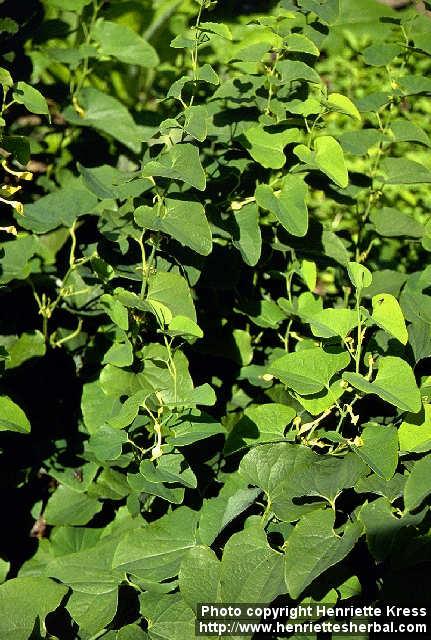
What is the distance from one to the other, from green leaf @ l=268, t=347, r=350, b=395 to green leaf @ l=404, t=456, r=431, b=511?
0.81 feet

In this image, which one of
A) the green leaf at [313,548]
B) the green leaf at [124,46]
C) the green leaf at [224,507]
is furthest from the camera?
the green leaf at [124,46]

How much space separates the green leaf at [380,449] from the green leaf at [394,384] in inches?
4.1

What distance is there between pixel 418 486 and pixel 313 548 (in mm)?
237

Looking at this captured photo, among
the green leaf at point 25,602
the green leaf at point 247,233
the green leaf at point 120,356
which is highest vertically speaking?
the green leaf at point 247,233

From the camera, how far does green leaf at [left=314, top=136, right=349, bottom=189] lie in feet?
6.02

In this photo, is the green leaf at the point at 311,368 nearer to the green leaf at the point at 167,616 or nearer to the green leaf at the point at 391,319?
the green leaf at the point at 391,319

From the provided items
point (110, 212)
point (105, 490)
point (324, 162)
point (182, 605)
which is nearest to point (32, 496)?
point (105, 490)

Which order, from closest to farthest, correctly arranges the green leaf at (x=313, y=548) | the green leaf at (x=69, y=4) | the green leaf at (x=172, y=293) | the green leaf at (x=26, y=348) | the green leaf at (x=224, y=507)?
the green leaf at (x=313, y=548)
the green leaf at (x=224, y=507)
the green leaf at (x=172, y=293)
the green leaf at (x=26, y=348)
the green leaf at (x=69, y=4)

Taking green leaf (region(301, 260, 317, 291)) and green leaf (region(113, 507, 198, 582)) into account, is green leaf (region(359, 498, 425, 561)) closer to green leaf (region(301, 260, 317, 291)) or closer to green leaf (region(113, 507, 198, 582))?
green leaf (region(113, 507, 198, 582))

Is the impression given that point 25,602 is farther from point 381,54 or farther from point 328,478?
point 381,54

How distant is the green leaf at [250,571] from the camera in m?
1.58

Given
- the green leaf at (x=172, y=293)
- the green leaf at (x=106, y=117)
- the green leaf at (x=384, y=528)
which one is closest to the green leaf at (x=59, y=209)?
the green leaf at (x=106, y=117)

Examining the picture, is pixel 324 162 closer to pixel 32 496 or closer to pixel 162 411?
pixel 162 411

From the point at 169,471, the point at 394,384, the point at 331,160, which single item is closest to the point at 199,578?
the point at 169,471
